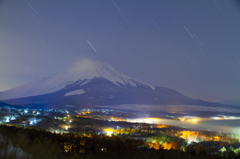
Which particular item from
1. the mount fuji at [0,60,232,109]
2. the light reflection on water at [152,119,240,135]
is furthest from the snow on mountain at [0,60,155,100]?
the light reflection on water at [152,119,240,135]

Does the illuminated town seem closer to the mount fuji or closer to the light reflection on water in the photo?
the light reflection on water

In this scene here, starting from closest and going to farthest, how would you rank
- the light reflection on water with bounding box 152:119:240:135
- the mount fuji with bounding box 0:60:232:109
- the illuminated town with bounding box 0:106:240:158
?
the illuminated town with bounding box 0:106:240:158 → the light reflection on water with bounding box 152:119:240:135 → the mount fuji with bounding box 0:60:232:109

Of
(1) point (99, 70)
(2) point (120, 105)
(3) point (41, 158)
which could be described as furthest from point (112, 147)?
(1) point (99, 70)

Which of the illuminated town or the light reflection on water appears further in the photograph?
the light reflection on water

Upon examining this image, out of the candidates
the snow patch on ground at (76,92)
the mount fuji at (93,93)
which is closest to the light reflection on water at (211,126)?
the mount fuji at (93,93)

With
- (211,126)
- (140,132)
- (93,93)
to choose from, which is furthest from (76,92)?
(140,132)

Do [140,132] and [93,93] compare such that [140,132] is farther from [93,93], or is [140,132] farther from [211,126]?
[93,93]

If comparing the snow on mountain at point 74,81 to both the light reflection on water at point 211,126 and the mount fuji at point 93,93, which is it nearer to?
the mount fuji at point 93,93

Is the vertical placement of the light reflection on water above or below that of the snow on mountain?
below

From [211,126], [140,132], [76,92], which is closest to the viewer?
[140,132]
